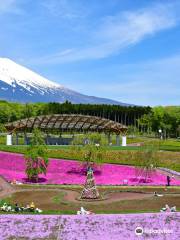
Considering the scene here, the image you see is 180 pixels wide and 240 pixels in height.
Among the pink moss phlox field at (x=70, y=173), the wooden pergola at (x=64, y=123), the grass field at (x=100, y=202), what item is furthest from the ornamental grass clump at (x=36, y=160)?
the wooden pergola at (x=64, y=123)

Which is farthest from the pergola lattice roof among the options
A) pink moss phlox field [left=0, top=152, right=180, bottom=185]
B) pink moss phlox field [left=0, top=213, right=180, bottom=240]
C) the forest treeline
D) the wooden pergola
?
pink moss phlox field [left=0, top=213, right=180, bottom=240]

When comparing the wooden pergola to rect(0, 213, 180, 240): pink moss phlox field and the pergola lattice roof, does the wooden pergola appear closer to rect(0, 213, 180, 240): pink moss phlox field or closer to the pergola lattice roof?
the pergola lattice roof

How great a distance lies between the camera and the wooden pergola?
98062 mm

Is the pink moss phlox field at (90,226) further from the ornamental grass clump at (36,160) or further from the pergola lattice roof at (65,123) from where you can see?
the pergola lattice roof at (65,123)

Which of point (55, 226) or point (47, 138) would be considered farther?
point (47, 138)

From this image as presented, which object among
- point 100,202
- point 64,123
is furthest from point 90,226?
point 64,123

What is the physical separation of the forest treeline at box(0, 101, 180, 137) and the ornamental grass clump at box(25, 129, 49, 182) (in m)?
85.9

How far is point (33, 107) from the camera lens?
173125 millimetres

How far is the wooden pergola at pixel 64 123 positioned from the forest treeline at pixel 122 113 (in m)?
50.6

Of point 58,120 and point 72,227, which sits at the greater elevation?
point 58,120

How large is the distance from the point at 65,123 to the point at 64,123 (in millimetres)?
259

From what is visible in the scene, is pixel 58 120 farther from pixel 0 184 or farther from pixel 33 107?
pixel 33 107

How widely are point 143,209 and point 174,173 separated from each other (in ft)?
93.4

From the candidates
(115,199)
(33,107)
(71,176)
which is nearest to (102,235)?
(115,199)
